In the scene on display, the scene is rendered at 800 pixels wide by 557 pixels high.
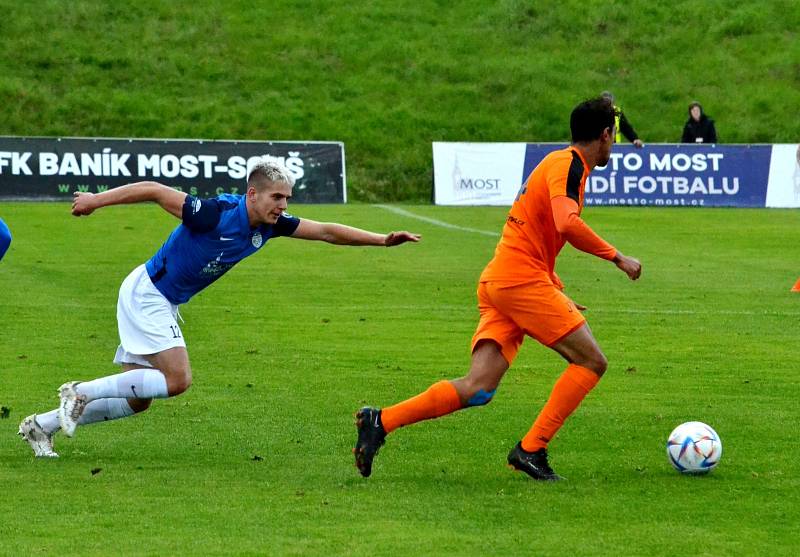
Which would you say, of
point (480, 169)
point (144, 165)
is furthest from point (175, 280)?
point (480, 169)

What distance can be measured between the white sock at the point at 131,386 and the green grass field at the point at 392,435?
0.40 meters

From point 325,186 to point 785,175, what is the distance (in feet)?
32.7

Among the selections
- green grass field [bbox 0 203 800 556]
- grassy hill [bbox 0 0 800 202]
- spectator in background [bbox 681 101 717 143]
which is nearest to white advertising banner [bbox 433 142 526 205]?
grassy hill [bbox 0 0 800 202]

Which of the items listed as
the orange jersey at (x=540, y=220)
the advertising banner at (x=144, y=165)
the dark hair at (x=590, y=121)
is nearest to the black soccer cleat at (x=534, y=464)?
the orange jersey at (x=540, y=220)

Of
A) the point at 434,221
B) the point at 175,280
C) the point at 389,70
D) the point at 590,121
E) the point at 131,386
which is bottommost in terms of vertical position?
the point at 434,221

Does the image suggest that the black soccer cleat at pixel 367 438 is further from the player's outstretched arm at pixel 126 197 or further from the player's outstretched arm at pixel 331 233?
the player's outstretched arm at pixel 126 197

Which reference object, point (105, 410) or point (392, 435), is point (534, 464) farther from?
point (105, 410)

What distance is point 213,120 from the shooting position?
Result: 36938mm

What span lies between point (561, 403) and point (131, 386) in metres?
2.41

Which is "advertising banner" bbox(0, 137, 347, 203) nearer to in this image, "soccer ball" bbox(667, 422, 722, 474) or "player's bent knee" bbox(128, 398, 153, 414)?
→ "player's bent knee" bbox(128, 398, 153, 414)

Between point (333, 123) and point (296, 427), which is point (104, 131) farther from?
point (296, 427)

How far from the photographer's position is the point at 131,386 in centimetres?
793

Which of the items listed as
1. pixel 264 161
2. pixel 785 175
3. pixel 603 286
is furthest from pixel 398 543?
pixel 785 175

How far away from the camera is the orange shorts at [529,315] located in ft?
24.9
